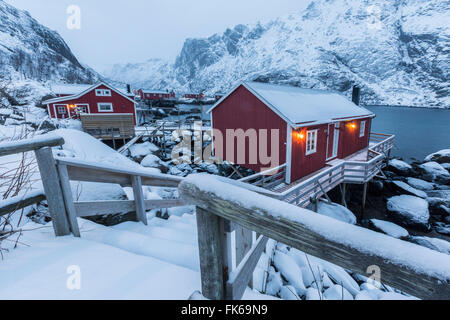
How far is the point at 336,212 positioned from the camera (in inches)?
359

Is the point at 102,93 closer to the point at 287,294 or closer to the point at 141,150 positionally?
the point at 141,150

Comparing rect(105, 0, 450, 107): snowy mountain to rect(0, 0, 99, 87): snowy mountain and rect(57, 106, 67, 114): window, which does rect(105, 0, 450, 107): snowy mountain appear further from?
rect(57, 106, 67, 114): window

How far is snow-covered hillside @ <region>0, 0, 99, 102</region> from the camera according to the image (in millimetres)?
59875

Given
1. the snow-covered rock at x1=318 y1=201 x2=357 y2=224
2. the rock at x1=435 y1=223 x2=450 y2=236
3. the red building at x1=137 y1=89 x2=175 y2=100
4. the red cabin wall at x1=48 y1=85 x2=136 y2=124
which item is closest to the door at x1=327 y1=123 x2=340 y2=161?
the snow-covered rock at x1=318 y1=201 x2=357 y2=224

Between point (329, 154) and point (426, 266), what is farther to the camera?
point (329, 154)

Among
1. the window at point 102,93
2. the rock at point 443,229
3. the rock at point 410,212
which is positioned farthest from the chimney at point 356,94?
the window at point 102,93

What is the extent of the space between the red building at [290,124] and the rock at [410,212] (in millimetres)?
4022

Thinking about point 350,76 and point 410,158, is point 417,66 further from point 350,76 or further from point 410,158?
point 410,158

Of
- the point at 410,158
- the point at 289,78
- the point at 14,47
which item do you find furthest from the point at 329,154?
the point at 289,78

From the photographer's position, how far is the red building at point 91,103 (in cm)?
2388

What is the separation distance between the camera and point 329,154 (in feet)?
44.1

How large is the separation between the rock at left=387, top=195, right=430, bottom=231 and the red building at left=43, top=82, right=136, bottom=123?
960 inches

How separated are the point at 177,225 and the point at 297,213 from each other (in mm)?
3470

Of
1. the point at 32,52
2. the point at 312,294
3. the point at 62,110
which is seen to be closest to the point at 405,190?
the point at 312,294
